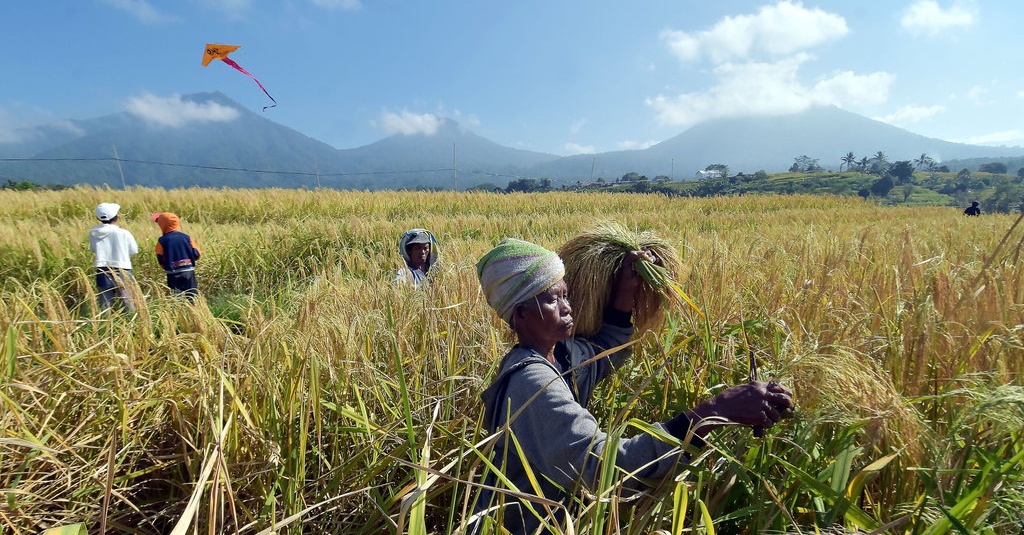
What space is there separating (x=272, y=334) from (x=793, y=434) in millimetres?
1793

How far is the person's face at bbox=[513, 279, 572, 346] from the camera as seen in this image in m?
1.23

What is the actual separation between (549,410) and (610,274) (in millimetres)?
619

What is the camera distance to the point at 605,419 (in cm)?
154

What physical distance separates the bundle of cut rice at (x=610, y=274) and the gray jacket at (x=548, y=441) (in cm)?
38

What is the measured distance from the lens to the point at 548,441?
1017mm

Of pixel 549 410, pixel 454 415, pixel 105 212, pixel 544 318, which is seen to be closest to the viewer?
pixel 549 410

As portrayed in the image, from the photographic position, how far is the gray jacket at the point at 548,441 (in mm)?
968

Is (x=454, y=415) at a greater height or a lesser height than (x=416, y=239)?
lesser

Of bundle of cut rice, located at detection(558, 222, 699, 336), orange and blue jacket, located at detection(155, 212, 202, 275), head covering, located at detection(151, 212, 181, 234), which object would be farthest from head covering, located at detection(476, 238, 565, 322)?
head covering, located at detection(151, 212, 181, 234)

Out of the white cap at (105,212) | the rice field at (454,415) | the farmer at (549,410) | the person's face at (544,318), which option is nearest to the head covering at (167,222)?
the white cap at (105,212)

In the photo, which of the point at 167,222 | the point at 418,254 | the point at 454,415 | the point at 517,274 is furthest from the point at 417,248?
the point at 517,274

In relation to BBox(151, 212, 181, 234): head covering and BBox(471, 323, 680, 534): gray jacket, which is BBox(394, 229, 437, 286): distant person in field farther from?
BBox(471, 323, 680, 534): gray jacket

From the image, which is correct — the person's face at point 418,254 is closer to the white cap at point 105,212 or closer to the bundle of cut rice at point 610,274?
the bundle of cut rice at point 610,274

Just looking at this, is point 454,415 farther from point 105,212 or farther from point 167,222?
point 105,212
